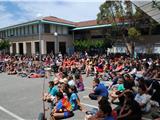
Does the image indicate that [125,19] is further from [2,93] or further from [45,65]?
[2,93]

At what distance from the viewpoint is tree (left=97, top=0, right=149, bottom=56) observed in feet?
98.3

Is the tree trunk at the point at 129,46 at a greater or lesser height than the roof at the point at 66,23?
lesser

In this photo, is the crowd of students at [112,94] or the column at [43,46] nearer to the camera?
the crowd of students at [112,94]

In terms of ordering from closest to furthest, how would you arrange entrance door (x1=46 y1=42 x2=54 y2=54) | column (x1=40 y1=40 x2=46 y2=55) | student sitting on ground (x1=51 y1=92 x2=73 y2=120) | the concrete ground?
student sitting on ground (x1=51 y1=92 x2=73 y2=120) → the concrete ground → column (x1=40 y1=40 x2=46 y2=55) → entrance door (x1=46 y1=42 x2=54 y2=54)

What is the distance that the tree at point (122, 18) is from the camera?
29.9 meters

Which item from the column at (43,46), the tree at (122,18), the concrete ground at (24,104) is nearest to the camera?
the concrete ground at (24,104)

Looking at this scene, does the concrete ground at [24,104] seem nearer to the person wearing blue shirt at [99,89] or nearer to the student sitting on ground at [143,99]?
the person wearing blue shirt at [99,89]

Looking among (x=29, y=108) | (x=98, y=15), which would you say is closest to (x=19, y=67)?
(x=98, y=15)

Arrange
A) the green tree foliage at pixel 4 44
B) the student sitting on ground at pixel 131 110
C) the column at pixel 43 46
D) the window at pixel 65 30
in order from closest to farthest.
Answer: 1. the student sitting on ground at pixel 131 110
2. the column at pixel 43 46
3. the window at pixel 65 30
4. the green tree foliage at pixel 4 44

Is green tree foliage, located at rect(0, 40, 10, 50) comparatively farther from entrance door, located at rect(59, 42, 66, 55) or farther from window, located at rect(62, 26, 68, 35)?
window, located at rect(62, 26, 68, 35)

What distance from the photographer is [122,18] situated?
3095 cm

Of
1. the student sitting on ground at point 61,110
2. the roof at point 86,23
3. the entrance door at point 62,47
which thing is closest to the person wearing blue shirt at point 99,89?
the student sitting on ground at point 61,110

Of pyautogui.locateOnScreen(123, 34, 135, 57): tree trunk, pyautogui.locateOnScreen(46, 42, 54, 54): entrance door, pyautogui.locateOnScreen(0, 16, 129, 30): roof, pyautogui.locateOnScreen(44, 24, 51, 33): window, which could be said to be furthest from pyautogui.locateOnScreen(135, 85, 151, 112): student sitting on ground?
pyautogui.locateOnScreen(46, 42, 54, 54): entrance door

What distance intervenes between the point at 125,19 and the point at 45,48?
1471 cm
